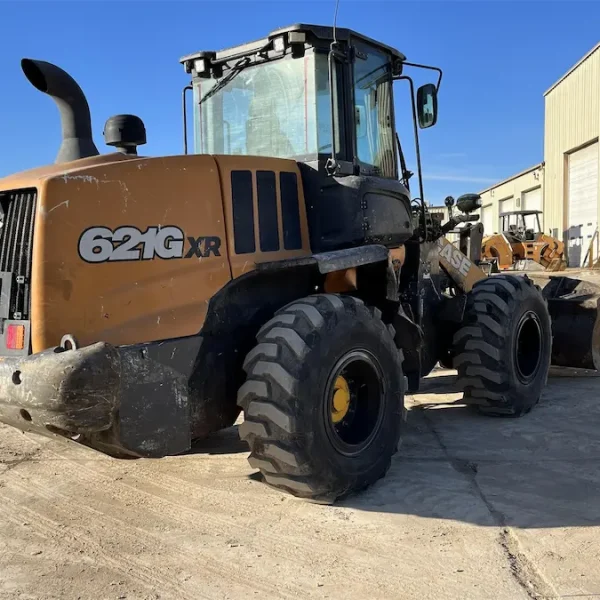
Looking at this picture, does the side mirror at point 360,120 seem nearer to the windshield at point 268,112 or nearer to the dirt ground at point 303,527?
the windshield at point 268,112

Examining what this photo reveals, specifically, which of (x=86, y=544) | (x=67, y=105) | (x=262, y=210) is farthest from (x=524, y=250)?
(x=86, y=544)

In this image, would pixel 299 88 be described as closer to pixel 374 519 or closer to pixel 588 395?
pixel 374 519

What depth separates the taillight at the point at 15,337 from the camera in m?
3.35

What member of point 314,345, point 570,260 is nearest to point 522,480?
point 314,345

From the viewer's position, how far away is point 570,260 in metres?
29.2

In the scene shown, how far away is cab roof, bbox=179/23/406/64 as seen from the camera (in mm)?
4441

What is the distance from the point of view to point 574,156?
1168 inches

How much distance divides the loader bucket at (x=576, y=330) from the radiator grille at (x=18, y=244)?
589 centimetres

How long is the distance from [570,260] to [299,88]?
27.4m

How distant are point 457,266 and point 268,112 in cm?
268

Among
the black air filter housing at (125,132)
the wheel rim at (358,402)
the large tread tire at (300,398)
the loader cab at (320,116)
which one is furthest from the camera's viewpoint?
the loader cab at (320,116)

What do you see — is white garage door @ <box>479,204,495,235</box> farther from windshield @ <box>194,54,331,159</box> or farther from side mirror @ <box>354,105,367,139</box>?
windshield @ <box>194,54,331,159</box>

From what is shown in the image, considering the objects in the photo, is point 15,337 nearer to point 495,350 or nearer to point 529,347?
point 495,350

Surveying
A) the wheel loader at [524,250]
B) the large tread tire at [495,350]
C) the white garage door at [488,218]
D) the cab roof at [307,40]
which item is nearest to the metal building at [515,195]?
the white garage door at [488,218]
